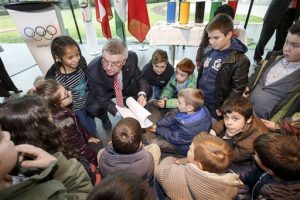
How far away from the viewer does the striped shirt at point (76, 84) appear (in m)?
2.13

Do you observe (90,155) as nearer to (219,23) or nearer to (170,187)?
(170,187)

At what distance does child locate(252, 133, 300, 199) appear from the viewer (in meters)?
1.20

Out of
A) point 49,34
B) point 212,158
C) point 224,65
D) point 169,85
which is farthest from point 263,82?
point 49,34

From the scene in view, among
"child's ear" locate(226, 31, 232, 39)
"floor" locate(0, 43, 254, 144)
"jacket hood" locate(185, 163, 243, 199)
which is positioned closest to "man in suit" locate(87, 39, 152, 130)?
"child's ear" locate(226, 31, 232, 39)

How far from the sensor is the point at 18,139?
44.0 inches

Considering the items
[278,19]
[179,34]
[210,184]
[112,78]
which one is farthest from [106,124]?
[278,19]

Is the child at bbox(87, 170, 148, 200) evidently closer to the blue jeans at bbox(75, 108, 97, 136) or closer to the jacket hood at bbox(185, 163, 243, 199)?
the jacket hood at bbox(185, 163, 243, 199)

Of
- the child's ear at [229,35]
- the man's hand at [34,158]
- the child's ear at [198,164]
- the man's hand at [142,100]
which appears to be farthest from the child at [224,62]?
the man's hand at [34,158]

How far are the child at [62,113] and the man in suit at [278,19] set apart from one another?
11.1ft

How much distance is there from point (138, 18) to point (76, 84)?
200 cm

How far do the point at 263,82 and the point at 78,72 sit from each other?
1.82m

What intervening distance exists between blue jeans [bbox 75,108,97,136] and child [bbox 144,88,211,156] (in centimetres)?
83

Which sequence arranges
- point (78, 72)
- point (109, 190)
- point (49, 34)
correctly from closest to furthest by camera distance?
1. point (109, 190)
2. point (78, 72)
3. point (49, 34)

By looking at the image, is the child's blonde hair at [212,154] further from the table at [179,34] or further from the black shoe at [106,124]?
the table at [179,34]
